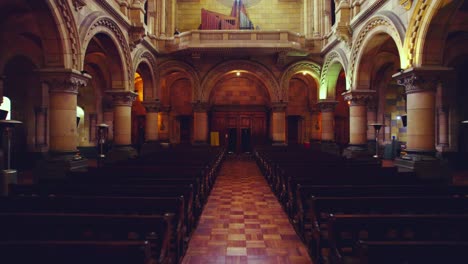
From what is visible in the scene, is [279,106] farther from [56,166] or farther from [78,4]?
[56,166]

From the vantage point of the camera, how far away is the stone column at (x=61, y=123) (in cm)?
841

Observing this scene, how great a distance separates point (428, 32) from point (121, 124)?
11317 mm

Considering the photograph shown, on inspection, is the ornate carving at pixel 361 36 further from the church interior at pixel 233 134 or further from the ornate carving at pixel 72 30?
the ornate carving at pixel 72 30

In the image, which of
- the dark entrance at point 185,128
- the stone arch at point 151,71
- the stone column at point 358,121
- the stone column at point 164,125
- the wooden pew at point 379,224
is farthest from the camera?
the dark entrance at point 185,128

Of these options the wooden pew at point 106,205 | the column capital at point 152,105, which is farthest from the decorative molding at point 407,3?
the column capital at point 152,105

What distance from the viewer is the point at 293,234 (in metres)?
5.26

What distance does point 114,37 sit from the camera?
37.9 ft

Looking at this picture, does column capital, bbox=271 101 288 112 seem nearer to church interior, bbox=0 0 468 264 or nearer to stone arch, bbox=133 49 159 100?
church interior, bbox=0 0 468 264

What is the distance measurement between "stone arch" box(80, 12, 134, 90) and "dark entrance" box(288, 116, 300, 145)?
12.3 m

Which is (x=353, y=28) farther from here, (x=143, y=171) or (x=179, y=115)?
(x=179, y=115)

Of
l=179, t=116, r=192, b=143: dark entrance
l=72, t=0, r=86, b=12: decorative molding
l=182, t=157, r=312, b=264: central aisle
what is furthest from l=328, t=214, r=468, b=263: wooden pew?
l=179, t=116, r=192, b=143: dark entrance

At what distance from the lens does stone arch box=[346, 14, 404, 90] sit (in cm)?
955

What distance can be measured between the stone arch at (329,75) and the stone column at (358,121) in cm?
338

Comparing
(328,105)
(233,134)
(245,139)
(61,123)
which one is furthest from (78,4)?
(245,139)
